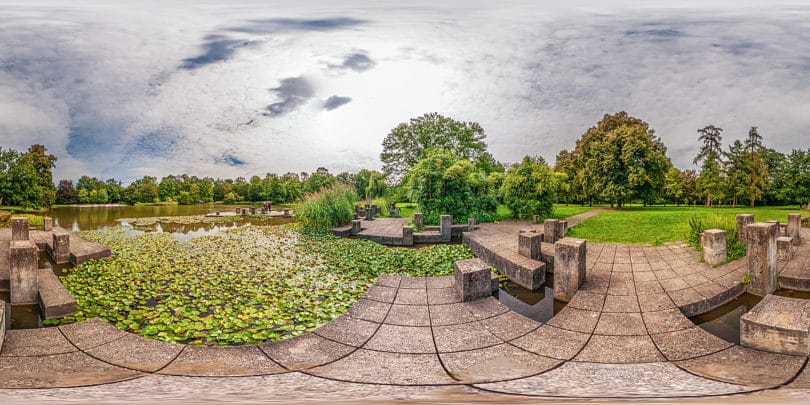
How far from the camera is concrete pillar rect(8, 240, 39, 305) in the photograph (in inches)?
126

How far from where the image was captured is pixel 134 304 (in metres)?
3.26

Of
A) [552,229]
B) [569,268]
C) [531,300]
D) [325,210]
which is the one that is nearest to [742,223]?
[552,229]

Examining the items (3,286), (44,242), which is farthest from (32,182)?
(3,286)

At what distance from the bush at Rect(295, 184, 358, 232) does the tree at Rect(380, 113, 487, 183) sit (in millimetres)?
7639

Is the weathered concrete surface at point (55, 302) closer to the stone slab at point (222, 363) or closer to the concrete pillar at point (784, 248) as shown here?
the stone slab at point (222, 363)

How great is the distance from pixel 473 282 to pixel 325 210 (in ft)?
22.9

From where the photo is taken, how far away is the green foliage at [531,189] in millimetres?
9852

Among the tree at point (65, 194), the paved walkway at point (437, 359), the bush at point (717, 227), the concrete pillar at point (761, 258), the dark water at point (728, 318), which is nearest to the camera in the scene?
the paved walkway at point (437, 359)

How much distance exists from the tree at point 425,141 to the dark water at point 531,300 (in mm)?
13384

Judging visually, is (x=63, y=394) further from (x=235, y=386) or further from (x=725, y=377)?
(x=725, y=377)

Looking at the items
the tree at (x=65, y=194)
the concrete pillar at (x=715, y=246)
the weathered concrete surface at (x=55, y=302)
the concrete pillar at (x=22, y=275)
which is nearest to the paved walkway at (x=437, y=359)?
the weathered concrete surface at (x=55, y=302)

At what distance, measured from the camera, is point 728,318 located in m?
2.78

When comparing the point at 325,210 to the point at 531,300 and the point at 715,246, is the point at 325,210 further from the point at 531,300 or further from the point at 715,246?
the point at 715,246

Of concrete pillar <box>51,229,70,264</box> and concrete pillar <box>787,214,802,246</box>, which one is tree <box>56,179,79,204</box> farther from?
concrete pillar <box>787,214,802,246</box>
